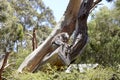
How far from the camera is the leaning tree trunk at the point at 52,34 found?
22.9 feet

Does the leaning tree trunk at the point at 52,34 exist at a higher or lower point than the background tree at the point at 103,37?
lower

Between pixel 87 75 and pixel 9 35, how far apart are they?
9.55 m

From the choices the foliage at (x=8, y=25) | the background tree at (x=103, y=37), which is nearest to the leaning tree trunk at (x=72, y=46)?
the foliage at (x=8, y=25)

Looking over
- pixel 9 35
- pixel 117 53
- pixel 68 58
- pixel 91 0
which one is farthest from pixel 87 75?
pixel 117 53

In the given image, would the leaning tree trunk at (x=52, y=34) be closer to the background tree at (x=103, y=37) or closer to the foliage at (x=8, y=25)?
the foliage at (x=8, y=25)

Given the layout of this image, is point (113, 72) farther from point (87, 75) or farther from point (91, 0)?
point (91, 0)

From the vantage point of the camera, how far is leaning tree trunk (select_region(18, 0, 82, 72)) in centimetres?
699

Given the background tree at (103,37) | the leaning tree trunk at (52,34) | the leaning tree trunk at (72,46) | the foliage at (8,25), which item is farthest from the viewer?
the background tree at (103,37)

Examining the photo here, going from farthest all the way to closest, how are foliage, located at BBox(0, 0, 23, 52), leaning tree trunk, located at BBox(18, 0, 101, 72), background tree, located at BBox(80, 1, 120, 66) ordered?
background tree, located at BBox(80, 1, 120, 66)
foliage, located at BBox(0, 0, 23, 52)
leaning tree trunk, located at BBox(18, 0, 101, 72)

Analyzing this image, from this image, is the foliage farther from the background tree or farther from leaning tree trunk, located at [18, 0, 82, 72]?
leaning tree trunk, located at [18, 0, 82, 72]

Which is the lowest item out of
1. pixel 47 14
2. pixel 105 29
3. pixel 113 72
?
pixel 113 72

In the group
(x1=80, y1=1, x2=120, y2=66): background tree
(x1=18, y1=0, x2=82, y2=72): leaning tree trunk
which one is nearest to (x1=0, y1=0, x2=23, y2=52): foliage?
(x1=80, y1=1, x2=120, y2=66): background tree

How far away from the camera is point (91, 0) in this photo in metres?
6.99

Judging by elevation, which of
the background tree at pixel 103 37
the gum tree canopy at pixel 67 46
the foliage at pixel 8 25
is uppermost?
the foliage at pixel 8 25
